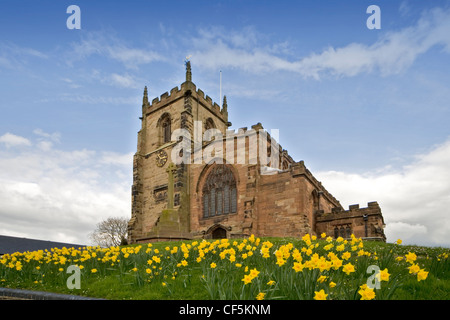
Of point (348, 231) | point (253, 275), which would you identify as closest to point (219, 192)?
point (348, 231)

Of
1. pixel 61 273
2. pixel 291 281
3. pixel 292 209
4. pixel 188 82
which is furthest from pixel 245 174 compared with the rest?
pixel 291 281

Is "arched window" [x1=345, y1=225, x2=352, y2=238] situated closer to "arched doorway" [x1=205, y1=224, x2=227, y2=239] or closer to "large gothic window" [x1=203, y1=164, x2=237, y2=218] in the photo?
"large gothic window" [x1=203, y1=164, x2=237, y2=218]

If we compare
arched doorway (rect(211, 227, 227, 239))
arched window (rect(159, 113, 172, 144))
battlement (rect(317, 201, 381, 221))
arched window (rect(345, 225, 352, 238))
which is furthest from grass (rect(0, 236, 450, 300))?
arched window (rect(159, 113, 172, 144))

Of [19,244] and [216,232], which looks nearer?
[216,232]

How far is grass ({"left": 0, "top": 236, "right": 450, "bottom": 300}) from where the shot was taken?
4734 millimetres

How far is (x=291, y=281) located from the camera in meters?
4.87

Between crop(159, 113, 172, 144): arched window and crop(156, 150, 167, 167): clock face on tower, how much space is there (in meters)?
1.61

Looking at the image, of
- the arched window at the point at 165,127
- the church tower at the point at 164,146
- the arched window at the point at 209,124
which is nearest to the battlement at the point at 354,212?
the church tower at the point at 164,146

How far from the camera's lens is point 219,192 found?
2494cm

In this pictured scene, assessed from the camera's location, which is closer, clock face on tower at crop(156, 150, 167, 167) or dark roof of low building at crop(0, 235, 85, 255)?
clock face on tower at crop(156, 150, 167, 167)

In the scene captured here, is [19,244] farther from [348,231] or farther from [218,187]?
[348,231]

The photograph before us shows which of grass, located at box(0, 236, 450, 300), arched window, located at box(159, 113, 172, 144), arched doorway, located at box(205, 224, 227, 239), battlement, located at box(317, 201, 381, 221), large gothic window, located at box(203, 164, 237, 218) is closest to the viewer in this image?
grass, located at box(0, 236, 450, 300)

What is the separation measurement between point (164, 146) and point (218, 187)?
8.48 m
